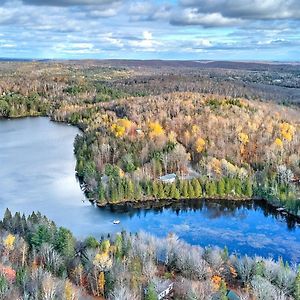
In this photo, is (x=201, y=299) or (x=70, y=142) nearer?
(x=201, y=299)

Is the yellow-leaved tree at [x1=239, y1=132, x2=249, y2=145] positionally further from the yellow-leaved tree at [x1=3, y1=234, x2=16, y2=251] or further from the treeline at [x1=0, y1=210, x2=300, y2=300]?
the yellow-leaved tree at [x1=3, y1=234, x2=16, y2=251]

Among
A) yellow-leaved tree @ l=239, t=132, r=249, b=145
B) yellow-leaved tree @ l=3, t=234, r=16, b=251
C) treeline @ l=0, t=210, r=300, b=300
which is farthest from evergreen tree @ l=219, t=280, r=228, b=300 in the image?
yellow-leaved tree @ l=239, t=132, r=249, b=145

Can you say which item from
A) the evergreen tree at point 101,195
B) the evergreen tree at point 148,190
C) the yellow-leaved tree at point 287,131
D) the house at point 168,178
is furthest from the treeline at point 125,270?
the yellow-leaved tree at point 287,131

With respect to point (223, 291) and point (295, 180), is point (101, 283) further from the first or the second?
point (295, 180)

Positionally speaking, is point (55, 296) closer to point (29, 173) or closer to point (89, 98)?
point (29, 173)

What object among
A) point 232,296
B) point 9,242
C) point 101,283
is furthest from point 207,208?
point 9,242

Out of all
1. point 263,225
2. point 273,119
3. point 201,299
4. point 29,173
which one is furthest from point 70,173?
point 201,299

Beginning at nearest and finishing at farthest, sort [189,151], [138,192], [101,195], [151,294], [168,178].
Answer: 1. [151,294]
2. [101,195]
3. [138,192]
4. [168,178]
5. [189,151]
